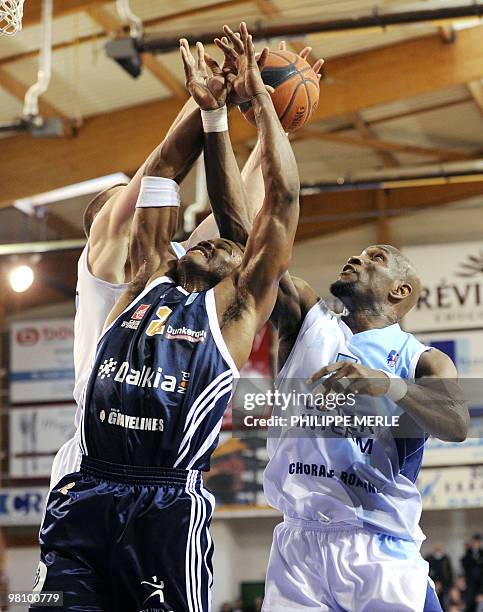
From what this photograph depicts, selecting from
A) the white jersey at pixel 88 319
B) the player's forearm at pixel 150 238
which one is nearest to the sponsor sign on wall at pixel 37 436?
the white jersey at pixel 88 319

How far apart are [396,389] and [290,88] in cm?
158

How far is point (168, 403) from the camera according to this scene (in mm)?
3650

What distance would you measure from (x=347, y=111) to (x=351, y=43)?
1.05 metres

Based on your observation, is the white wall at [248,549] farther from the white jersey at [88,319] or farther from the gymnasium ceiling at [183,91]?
the white jersey at [88,319]

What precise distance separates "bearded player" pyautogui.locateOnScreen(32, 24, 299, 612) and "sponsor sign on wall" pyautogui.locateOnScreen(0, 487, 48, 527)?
13549mm

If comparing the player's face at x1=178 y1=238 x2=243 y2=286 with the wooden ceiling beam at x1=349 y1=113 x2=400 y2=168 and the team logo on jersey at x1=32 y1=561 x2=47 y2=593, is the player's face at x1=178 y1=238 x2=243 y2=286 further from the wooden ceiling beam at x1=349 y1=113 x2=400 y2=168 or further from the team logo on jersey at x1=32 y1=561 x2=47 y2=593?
the wooden ceiling beam at x1=349 y1=113 x2=400 y2=168

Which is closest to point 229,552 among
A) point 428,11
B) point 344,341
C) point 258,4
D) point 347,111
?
point 347,111

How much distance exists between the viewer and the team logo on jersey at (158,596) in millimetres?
3451

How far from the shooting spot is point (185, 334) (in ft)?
12.4

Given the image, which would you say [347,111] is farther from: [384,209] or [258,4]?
[384,209]

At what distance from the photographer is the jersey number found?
3.79 metres

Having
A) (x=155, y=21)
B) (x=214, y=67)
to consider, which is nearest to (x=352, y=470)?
(x=214, y=67)

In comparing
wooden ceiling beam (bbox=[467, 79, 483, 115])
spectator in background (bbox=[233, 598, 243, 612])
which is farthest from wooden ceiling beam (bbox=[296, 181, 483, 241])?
spectator in background (bbox=[233, 598, 243, 612])

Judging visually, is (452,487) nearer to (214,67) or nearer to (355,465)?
(355,465)
